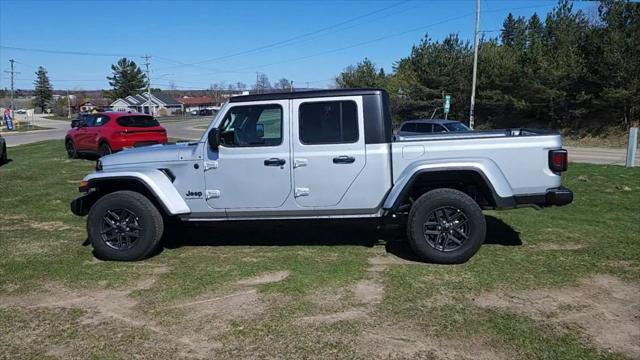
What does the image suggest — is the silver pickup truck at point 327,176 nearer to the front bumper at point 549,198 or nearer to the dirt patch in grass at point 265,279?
the front bumper at point 549,198

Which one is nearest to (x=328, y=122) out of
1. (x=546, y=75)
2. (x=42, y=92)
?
(x=546, y=75)

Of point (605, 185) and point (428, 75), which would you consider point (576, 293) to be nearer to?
point (605, 185)

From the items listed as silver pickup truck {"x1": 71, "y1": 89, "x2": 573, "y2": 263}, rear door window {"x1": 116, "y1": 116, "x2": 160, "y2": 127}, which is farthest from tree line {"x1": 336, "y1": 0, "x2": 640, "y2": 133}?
silver pickup truck {"x1": 71, "y1": 89, "x2": 573, "y2": 263}

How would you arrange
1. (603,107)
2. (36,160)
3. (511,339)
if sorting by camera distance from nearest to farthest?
(511,339), (36,160), (603,107)

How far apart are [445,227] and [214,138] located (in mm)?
2632

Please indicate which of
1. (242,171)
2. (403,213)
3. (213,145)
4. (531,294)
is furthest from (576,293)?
(213,145)

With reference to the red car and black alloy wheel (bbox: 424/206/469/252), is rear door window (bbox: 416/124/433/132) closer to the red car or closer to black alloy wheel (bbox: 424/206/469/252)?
the red car

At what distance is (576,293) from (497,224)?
265 cm

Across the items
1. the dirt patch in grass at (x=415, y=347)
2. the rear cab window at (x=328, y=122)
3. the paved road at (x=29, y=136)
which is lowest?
the dirt patch in grass at (x=415, y=347)

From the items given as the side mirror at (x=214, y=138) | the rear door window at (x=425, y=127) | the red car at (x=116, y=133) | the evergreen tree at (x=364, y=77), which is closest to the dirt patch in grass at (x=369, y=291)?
the side mirror at (x=214, y=138)

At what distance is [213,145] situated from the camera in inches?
216

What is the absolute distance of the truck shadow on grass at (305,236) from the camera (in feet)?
18.9

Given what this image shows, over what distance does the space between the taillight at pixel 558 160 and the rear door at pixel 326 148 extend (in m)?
1.89

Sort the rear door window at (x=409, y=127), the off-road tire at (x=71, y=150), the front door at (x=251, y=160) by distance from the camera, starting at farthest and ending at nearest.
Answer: the rear door window at (x=409, y=127) → the off-road tire at (x=71, y=150) → the front door at (x=251, y=160)
